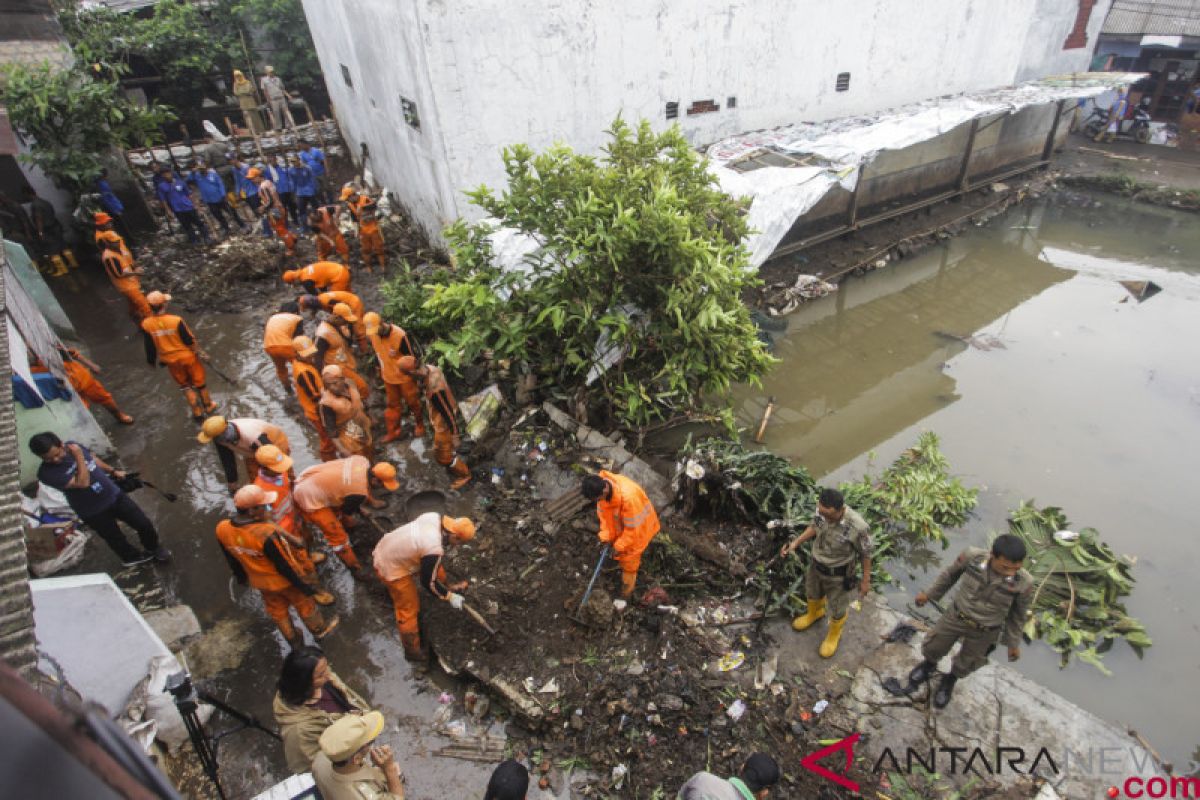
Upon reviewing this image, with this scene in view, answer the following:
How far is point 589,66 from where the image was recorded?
9.52 meters

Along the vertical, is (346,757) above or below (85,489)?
above

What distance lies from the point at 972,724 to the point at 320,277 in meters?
9.01

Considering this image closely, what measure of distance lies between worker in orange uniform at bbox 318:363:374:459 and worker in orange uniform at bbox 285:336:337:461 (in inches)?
5.6

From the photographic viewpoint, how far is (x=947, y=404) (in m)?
8.68

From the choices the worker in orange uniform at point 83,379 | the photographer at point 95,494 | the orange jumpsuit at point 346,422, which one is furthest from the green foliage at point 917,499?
the worker in orange uniform at point 83,379

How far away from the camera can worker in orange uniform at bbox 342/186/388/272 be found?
10336mm

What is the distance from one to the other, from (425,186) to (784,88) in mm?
7689

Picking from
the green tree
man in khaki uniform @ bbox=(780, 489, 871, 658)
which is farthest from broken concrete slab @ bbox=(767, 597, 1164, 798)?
the green tree

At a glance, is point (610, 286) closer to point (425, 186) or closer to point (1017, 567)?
point (1017, 567)

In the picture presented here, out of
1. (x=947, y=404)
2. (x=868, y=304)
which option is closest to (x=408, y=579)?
(x=947, y=404)

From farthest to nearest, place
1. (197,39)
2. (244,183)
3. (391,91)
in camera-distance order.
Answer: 1. (197,39)
2. (244,183)
3. (391,91)

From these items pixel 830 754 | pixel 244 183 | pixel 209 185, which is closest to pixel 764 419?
pixel 830 754

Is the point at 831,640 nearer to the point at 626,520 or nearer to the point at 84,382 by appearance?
the point at 626,520

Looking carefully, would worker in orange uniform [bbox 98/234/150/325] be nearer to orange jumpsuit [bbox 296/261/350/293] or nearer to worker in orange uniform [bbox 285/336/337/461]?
orange jumpsuit [bbox 296/261/350/293]
